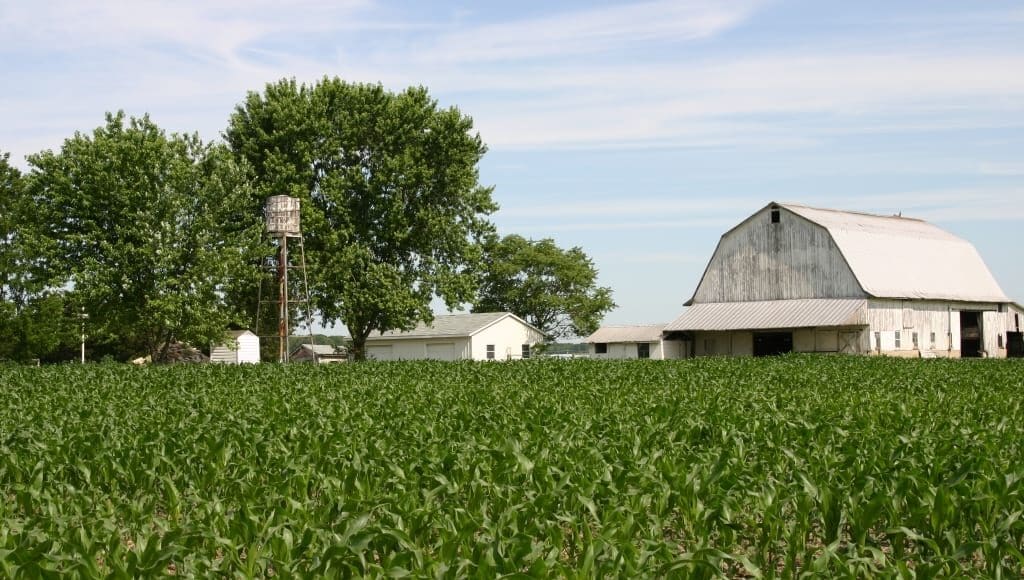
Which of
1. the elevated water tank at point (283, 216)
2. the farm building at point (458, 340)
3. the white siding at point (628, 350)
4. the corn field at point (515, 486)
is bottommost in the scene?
the corn field at point (515, 486)

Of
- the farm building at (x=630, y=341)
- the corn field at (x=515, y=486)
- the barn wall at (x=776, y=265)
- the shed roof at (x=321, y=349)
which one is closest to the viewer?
the corn field at (x=515, y=486)

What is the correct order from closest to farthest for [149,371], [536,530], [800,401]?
[536,530]
[800,401]
[149,371]

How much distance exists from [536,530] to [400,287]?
1682 inches

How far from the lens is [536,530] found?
8.03m

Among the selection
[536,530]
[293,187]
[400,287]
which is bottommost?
[536,530]

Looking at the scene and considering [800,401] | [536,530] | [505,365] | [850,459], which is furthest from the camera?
[505,365]

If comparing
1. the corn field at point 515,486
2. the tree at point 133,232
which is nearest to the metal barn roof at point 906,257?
the tree at point 133,232

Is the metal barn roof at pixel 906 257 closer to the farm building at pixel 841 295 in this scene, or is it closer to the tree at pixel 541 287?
the farm building at pixel 841 295

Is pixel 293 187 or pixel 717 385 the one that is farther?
pixel 293 187

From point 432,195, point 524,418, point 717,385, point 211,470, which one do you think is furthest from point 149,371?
point 432,195

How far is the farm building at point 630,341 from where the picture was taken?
2506 inches

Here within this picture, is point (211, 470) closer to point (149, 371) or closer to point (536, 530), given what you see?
point (536, 530)

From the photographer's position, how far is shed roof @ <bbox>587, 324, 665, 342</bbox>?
2520 inches

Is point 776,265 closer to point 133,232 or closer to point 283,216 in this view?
point 283,216
